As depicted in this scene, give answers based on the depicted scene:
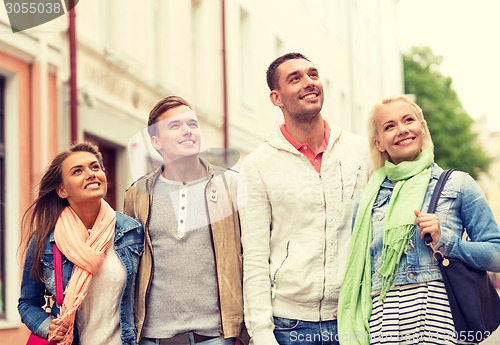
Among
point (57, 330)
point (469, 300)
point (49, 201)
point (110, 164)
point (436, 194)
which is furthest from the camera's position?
point (110, 164)

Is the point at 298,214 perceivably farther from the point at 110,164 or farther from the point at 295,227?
the point at 110,164

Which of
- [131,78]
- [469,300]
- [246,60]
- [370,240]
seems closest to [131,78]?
[131,78]

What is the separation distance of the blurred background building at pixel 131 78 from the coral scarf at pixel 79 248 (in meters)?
0.52

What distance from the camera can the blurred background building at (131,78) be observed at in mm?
8789

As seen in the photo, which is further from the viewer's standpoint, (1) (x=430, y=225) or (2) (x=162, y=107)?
(2) (x=162, y=107)

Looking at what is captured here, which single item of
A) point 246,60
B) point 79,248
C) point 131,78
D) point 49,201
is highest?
point 246,60

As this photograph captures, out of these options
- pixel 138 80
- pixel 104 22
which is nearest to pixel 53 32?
pixel 104 22

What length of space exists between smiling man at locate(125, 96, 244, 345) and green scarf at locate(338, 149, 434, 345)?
474 millimetres

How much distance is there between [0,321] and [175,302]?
473 centimetres

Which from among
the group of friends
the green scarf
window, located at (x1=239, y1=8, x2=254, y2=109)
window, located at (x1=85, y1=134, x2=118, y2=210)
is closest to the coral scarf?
the group of friends

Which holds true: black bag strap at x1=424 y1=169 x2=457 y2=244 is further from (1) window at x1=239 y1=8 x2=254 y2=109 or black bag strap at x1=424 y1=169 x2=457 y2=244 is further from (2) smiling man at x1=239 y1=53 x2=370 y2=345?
(1) window at x1=239 y1=8 x2=254 y2=109

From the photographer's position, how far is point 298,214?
13.4ft

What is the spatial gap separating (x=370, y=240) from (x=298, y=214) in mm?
367

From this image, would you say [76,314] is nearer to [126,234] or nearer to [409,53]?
[126,234]
